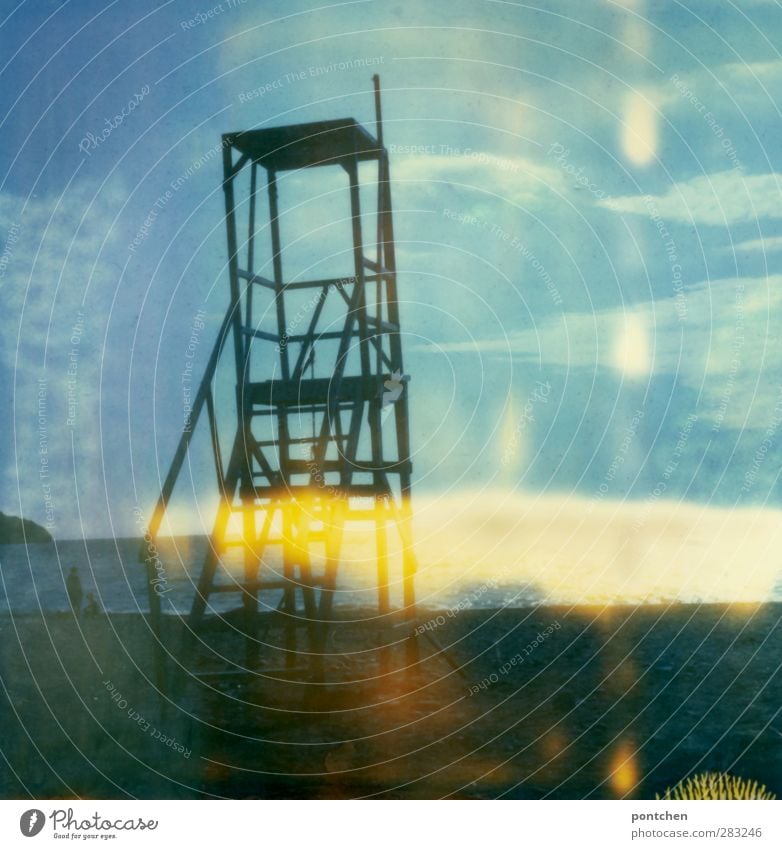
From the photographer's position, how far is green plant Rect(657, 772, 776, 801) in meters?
9.08

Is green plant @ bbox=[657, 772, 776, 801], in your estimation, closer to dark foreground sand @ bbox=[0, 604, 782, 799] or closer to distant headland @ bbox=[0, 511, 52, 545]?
dark foreground sand @ bbox=[0, 604, 782, 799]

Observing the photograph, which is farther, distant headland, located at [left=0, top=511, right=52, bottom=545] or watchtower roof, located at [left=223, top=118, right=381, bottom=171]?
distant headland, located at [left=0, top=511, right=52, bottom=545]

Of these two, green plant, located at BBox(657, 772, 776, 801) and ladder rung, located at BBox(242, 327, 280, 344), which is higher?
ladder rung, located at BBox(242, 327, 280, 344)

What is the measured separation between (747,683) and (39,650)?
10.3 meters

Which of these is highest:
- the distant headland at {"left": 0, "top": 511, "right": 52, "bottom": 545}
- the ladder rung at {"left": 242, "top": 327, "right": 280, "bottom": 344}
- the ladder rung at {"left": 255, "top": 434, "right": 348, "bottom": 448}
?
the ladder rung at {"left": 242, "top": 327, "right": 280, "bottom": 344}

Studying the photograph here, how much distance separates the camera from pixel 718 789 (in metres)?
9.38

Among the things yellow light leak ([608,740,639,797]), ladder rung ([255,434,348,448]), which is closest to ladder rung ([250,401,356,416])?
ladder rung ([255,434,348,448])

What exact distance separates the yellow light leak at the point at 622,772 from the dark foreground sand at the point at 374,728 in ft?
0.08

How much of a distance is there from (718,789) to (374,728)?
3.56m

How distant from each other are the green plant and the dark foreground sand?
23 centimetres

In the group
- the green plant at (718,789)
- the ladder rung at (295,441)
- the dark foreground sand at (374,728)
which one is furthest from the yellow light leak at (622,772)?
the ladder rung at (295,441)

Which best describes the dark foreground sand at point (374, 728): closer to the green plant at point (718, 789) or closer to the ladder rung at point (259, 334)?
the green plant at point (718, 789)

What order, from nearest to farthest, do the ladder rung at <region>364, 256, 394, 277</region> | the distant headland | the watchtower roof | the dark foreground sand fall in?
1. the dark foreground sand
2. the watchtower roof
3. the ladder rung at <region>364, 256, 394, 277</region>
4. the distant headland

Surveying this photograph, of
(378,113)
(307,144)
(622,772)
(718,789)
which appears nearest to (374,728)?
(622,772)
